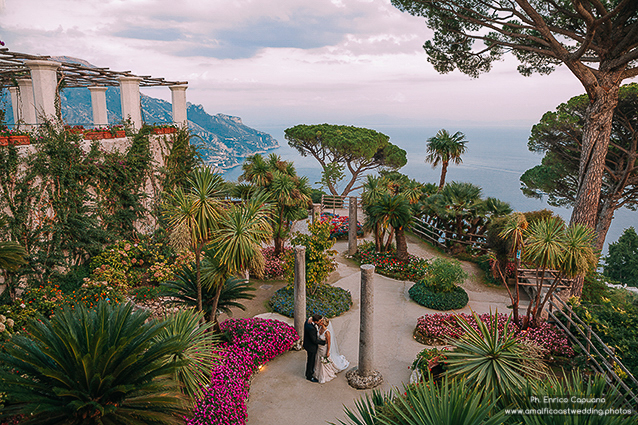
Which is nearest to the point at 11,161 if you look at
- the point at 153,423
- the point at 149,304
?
the point at 149,304

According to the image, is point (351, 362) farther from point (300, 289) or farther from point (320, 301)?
point (320, 301)

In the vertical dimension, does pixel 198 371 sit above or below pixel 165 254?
above

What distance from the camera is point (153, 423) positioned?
404cm

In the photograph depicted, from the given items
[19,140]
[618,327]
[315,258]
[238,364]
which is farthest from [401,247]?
[19,140]

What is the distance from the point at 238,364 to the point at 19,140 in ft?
26.5

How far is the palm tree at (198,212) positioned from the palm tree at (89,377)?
109 inches

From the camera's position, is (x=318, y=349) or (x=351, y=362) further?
(x=351, y=362)

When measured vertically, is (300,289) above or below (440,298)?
above

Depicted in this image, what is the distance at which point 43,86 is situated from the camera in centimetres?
1027

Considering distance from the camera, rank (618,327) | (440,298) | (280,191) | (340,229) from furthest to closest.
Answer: (340,229), (280,191), (440,298), (618,327)

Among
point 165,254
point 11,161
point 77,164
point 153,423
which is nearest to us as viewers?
point 153,423

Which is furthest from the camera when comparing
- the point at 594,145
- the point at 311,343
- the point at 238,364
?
the point at 594,145

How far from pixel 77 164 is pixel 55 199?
120 cm

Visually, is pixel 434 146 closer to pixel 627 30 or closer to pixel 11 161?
pixel 627 30
